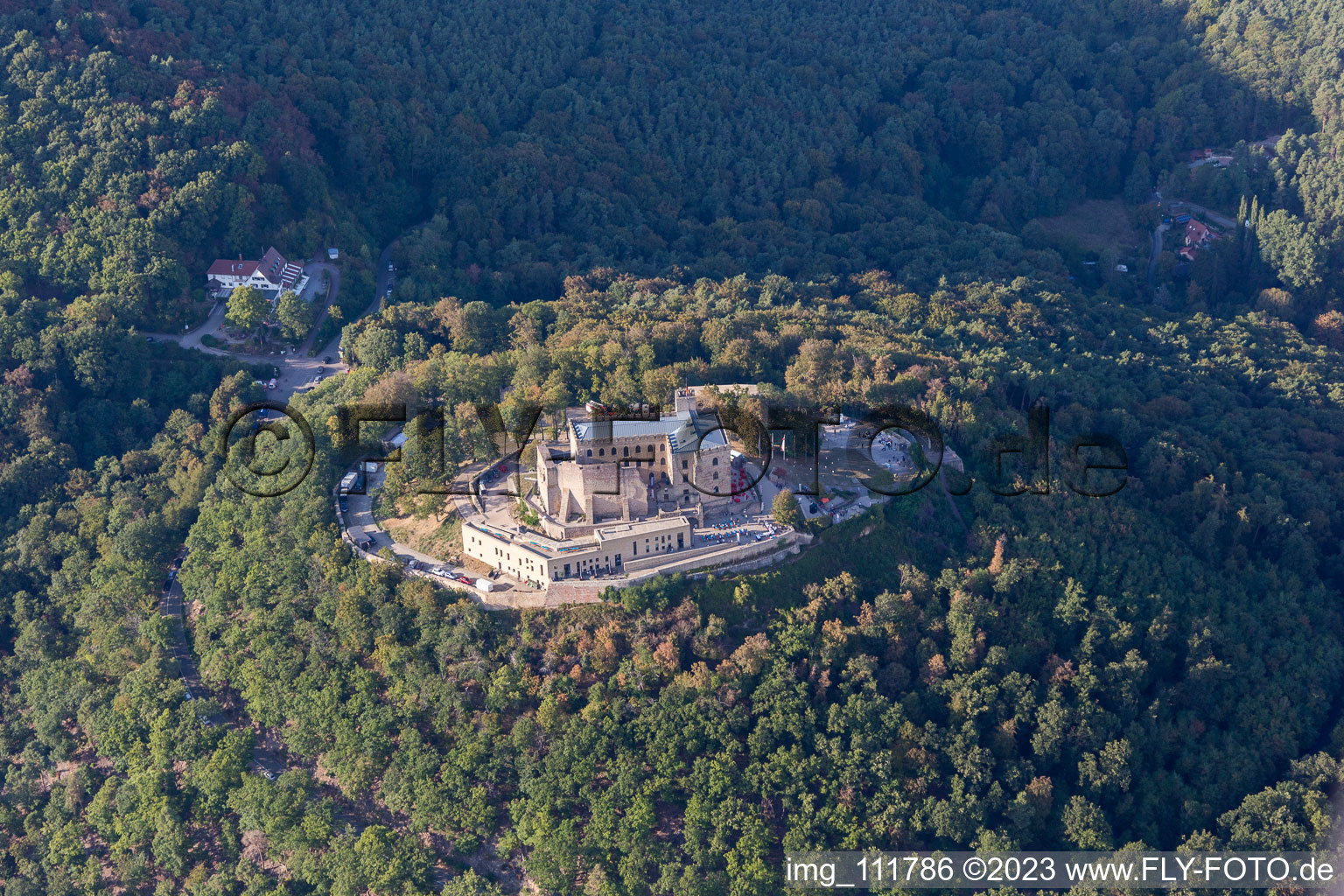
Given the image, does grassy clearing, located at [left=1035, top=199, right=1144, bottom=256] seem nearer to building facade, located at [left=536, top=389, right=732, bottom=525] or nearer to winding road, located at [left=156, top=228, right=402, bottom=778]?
winding road, located at [left=156, top=228, right=402, bottom=778]

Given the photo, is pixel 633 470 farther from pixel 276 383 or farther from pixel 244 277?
pixel 244 277

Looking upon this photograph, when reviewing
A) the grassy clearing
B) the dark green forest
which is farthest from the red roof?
the grassy clearing

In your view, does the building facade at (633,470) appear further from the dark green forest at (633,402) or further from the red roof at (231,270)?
Result: the red roof at (231,270)

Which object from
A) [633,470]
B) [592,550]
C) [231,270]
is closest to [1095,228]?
[633,470]

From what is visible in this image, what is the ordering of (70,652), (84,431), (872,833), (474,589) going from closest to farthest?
(872,833), (474,589), (70,652), (84,431)

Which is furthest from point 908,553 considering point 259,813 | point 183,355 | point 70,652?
point 183,355

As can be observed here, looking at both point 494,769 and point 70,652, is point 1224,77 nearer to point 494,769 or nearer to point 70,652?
point 494,769

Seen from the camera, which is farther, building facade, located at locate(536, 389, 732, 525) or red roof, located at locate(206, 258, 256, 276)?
red roof, located at locate(206, 258, 256, 276)
